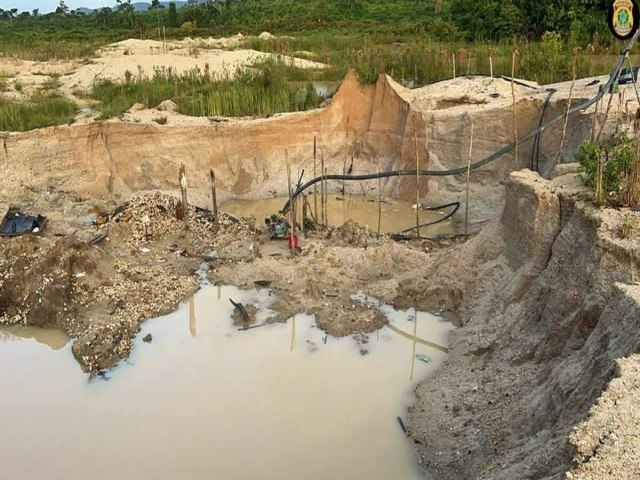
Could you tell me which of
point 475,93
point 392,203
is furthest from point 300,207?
point 475,93

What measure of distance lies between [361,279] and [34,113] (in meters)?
6.91

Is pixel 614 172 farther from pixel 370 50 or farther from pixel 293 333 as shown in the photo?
pixel 370 50

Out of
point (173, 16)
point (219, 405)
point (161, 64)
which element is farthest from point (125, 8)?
point (219, 405)

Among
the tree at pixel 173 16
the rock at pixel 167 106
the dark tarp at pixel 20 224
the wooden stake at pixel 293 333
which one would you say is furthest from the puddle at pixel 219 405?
the tree at pixel 173 16

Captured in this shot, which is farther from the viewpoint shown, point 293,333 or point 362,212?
point 362,212

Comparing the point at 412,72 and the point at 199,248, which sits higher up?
the point at 412,72

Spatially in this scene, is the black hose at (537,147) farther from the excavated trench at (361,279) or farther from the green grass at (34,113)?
the green grass at (34,113)

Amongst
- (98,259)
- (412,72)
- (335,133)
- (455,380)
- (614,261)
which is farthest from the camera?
(412,72)

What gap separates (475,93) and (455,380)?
621 centimetres

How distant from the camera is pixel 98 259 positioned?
24.5 feet

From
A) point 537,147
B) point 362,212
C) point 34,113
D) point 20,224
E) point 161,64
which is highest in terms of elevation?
point 161,64

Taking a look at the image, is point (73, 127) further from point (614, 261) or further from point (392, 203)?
point (614, 261)

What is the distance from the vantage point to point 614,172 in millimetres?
5367

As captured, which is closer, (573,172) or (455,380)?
(455,380)
